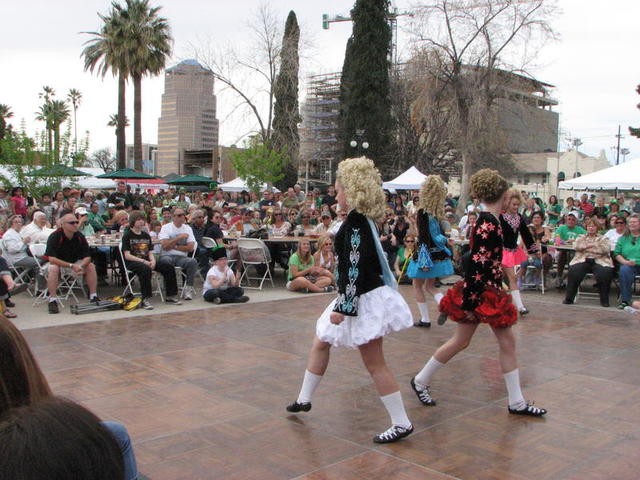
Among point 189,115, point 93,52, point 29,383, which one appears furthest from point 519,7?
point 189,115

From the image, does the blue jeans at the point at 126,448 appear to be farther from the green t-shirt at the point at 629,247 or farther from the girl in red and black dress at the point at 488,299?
the green t-shirt at the point at 629,247

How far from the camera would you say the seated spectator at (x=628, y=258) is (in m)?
9.38

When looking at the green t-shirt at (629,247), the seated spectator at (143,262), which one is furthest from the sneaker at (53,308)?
the green t-shirt at (629,247)

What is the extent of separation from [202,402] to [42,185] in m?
14.5

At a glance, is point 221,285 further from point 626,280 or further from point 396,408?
point 626,280

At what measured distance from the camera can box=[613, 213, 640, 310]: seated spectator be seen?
9.38 m

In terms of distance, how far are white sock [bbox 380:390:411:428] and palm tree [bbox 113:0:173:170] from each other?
98.6 feet

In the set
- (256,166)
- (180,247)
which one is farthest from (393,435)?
(256,166)

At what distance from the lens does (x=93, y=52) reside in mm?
34375

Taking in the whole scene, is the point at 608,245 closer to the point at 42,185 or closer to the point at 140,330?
the point at 140,330

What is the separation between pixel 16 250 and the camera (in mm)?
9453

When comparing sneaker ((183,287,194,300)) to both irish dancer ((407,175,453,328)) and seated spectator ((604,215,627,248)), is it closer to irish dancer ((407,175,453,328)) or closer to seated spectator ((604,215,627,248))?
irish dancer ((407,175,453,328))

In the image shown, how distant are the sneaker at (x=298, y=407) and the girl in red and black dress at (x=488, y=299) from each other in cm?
99

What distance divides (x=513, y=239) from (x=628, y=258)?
5875 millimetres
